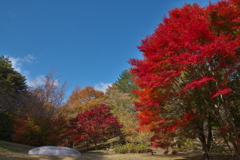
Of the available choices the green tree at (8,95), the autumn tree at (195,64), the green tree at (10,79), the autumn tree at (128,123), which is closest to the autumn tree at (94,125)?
the autumn tree at (128,123)

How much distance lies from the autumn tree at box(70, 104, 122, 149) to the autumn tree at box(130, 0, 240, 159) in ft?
31.9

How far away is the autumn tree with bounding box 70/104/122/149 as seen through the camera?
17609 mm

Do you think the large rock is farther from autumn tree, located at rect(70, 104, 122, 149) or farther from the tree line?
autumn tree, located at rect(70, 104, 122, 149)

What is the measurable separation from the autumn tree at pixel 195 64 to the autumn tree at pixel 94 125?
31.9ft

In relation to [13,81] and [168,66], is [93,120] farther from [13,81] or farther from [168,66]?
[168,66]

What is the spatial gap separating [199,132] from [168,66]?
398 cm

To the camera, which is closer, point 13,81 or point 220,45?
point 220,45

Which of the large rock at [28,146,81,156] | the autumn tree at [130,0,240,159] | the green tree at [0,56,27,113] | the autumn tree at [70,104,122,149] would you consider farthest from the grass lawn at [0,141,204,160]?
the green tree at [0,56,27,113]

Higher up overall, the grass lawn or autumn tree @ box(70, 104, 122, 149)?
autumn tree @ box(70, 104, 122, 149)

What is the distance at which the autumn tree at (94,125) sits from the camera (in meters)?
17.6

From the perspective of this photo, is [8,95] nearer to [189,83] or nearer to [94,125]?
[94,125]

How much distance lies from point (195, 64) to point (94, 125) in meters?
13.5

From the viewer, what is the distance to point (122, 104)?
22.1 metres

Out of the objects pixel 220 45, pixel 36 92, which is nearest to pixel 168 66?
pixel 220 45
